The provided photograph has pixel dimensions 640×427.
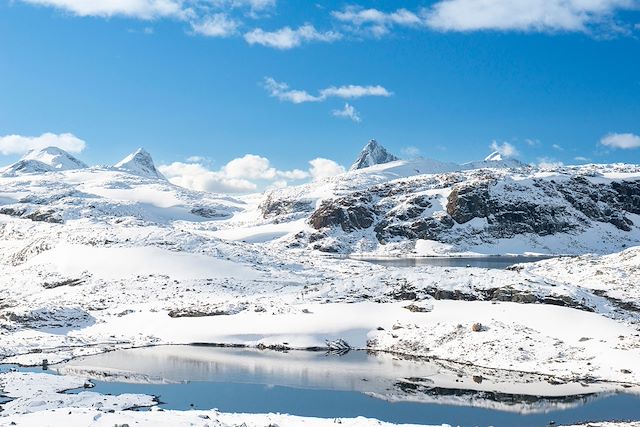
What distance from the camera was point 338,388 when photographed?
40031 mm

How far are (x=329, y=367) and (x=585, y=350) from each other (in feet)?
64.2

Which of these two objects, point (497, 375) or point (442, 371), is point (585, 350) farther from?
point (442, 371)

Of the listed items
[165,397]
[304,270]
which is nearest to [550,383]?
[165,397]

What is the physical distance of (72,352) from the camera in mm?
50750

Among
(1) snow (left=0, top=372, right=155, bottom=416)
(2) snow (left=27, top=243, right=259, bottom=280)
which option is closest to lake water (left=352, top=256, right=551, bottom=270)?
(2) snow (left=27, top=243, right=259, bottom=280)

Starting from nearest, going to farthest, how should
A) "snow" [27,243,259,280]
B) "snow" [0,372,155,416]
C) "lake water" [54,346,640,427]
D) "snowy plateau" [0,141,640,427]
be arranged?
"snow" [0,372,155,416], "lake water" [54,346,640,427], "snowy plateau" [0,141,640,427], "snow" [27,243,259,280]

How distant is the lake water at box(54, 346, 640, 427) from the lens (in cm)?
3406

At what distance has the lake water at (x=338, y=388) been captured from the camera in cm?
3406

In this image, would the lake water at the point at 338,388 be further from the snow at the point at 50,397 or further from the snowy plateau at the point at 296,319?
the snow at the point at 50,397

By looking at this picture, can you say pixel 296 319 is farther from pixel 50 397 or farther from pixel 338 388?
pixel 50 397

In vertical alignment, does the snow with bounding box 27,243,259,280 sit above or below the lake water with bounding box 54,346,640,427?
above

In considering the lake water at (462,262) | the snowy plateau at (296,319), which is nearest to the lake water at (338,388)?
the snowy plateau at (296,319)

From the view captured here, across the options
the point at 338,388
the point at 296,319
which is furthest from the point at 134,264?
the point at 338,388

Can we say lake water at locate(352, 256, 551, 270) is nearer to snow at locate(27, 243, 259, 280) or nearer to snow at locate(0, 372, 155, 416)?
snow at locate(27, 243, 259, 280)
